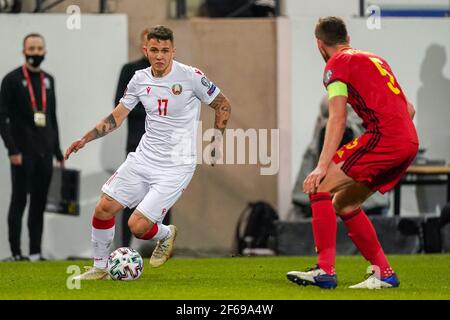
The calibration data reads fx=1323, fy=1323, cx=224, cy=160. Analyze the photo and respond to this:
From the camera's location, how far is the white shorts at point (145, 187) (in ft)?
34.0

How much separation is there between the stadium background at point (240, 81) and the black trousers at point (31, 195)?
1.46 feet

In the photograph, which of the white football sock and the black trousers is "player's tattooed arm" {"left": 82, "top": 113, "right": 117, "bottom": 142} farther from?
the black trousers

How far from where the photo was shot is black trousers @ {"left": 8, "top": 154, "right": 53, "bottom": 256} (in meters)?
14.4

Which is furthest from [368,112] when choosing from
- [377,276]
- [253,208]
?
[253,208]

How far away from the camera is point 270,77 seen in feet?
50.6

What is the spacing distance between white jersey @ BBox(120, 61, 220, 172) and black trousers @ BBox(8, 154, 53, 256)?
3.87 m

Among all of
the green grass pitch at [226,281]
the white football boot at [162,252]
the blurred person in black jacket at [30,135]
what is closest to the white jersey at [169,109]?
the white football boot at [162,252]

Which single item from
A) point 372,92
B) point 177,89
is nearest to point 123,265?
point 177,89

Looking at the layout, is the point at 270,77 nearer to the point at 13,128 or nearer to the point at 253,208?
the point at 253,208

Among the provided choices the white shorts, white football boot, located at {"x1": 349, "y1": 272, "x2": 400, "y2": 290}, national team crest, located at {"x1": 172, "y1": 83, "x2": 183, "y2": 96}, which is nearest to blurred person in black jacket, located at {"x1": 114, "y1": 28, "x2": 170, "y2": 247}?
national team crest, located at {"x1": 172, "y1": 83, "x2": 183, "y2": 96}

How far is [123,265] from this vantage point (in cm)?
1017

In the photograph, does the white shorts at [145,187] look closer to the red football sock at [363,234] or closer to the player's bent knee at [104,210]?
the player's bent knee at [104,210]

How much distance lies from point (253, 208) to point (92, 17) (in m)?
2.82

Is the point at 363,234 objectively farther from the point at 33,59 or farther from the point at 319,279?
the point at 33,59
